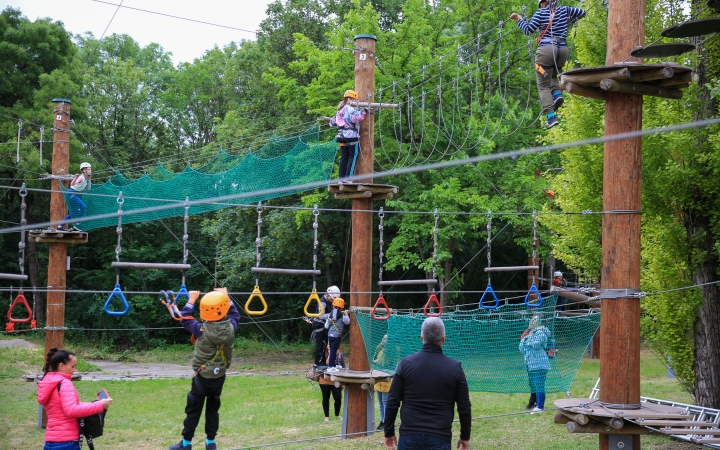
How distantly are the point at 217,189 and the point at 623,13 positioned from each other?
655cm

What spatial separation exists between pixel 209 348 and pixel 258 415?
5.77 meters

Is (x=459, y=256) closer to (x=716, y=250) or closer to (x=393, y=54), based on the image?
(x=393, y=54)

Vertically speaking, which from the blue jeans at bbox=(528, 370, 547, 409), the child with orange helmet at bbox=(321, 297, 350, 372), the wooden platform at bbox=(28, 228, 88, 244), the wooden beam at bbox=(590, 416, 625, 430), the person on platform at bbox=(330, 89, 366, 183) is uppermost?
the person on platform at bbox=(330, 89, 366, 183)

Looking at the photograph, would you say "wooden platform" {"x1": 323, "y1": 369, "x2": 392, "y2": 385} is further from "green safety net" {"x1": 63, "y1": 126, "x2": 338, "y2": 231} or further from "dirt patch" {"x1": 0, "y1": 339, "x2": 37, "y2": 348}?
"dirt patch" {"x1": 0, "y1": 339, "x2": 37, "y2": 348}

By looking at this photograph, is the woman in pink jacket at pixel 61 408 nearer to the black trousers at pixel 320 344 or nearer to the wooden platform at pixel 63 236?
the wooden platform at pixel 63 236

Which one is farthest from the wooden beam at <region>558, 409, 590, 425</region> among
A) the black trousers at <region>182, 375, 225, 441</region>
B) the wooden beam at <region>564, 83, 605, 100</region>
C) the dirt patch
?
the dirt patch

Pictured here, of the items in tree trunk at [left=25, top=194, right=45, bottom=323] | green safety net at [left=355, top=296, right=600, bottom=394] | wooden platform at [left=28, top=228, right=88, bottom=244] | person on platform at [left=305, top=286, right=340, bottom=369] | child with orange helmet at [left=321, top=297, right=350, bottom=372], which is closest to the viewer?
green safety net at [left=355, top=296, right=600, bottom=394]

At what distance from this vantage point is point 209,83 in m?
30.2

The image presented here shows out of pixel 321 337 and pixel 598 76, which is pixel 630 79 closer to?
pixel 598 76

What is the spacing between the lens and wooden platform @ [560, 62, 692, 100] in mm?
5172

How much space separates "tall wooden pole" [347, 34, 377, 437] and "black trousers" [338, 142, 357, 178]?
7 cm

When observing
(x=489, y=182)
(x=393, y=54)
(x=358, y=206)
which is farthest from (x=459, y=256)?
(x=358, y=206)

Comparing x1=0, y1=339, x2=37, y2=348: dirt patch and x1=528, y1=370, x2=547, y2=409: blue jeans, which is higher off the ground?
x1=528, y1=370, x2=547, y2=409: blue jeans

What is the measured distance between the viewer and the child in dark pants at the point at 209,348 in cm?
584
